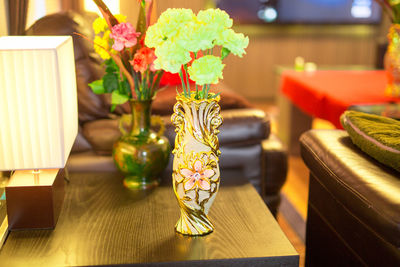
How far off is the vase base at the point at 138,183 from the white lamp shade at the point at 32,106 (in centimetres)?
40

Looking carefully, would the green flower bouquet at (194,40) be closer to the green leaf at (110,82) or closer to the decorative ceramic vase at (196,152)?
the decorative ceramic vase at (196,152)

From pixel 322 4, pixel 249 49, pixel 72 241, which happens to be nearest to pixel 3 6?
pixel 72 241

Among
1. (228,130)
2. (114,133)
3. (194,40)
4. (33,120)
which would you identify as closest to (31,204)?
(33,120)

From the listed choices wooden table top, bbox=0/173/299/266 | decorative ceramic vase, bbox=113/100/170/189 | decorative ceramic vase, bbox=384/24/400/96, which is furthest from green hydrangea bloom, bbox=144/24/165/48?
decorative ceramic vase, bbox=384/24/400/96

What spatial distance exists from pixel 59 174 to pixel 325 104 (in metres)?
1.95

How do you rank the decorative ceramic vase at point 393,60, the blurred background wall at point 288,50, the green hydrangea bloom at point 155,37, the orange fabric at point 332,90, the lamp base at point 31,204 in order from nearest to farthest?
the green hydrangea bloom at point 155,37, the lamp base at point 31,204, the decorative ceramic vase at point 393,60, the orange fabric at point 332,90, the blurred background wall at point 288,50

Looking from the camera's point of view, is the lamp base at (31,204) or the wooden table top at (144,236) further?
the lamp base at (31,204)

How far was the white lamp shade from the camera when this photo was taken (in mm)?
1062

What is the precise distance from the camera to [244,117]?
6.65 ft

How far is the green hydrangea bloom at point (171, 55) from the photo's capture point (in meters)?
1.08

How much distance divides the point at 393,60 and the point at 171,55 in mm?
1864

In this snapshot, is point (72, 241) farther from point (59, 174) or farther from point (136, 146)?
point (136, 146)

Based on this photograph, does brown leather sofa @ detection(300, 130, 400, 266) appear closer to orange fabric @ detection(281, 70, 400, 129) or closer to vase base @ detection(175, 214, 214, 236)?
vase base @ detection(175, 214, 214, 236)

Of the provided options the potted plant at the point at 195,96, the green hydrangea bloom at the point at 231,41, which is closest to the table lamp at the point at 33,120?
the potted plant at the point at 195,96
